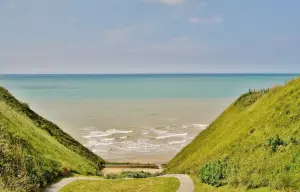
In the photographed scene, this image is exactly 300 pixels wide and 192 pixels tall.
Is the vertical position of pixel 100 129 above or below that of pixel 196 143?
above

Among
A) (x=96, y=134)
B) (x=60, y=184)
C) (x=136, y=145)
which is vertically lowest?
(x=60, y=184)

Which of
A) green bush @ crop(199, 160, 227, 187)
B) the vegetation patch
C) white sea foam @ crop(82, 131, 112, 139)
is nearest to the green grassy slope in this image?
green bush @ crop(199, 160, 227, 187)

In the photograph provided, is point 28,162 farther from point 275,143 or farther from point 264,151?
point 275,143

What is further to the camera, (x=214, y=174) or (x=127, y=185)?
(x=127, y=185)

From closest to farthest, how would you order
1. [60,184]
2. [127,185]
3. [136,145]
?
[127,185], [60,184], [136,145]

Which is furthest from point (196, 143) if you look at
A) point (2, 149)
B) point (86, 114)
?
point (86, 114)

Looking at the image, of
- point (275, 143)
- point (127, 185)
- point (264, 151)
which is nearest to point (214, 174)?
point (264, 151)

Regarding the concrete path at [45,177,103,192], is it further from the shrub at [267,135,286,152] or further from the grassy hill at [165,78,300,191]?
the shrub at [267,135,286,152]

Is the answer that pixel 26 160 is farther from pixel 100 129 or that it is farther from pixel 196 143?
pixel 100 129

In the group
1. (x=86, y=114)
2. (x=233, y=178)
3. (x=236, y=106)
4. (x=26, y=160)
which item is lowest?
(x=233, y=178)
